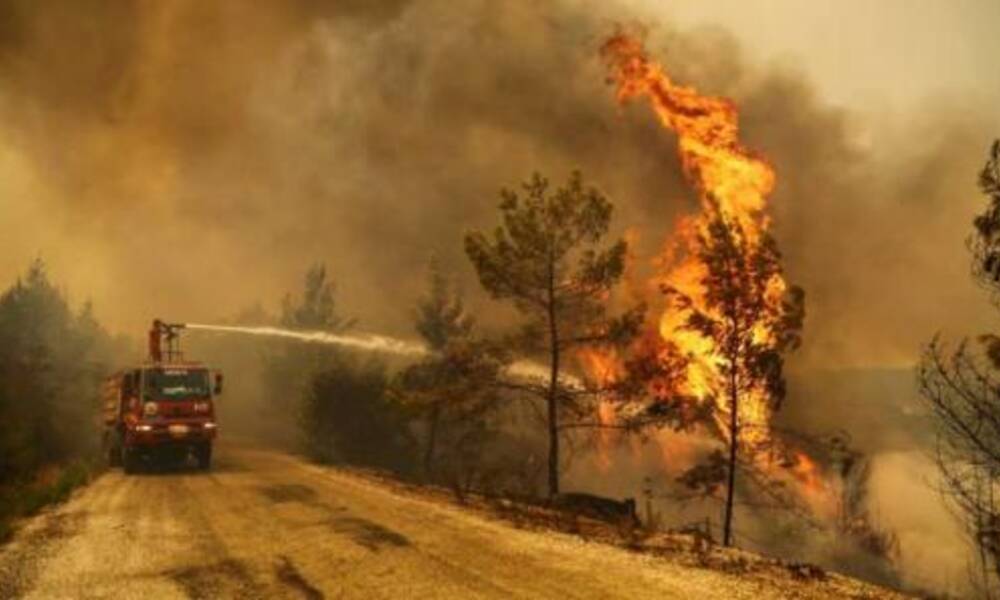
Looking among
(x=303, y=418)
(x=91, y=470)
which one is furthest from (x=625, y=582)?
(x=303, y=418)

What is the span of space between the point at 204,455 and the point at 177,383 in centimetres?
234

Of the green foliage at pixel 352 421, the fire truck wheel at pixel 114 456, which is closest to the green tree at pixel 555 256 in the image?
the fire truck wheel at pixel 114 456

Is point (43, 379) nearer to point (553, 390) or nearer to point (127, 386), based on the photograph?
point (127, 386)

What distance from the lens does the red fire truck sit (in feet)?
79.9

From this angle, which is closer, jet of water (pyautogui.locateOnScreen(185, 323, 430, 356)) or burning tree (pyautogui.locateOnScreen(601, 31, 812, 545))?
burning tree (pyautogui.locateOnScreen(601, 31, 812, 545))

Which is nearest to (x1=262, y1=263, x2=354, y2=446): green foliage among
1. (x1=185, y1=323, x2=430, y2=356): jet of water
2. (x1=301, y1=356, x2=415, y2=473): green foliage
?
(x1=185, y1=323, x2=430, y2=356): jet of water

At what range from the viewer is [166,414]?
2464 cm

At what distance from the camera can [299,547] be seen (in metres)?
13.0

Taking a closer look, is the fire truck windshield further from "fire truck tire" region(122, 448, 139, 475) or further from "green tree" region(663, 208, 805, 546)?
"green tree" region(663, 208, 805, 546)

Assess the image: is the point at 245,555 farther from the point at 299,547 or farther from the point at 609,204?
the point at 609,204

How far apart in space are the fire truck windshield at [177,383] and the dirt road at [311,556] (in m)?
6.12

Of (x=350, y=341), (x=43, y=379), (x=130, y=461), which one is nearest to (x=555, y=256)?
(x=130, y=461)

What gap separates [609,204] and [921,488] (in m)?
44.6

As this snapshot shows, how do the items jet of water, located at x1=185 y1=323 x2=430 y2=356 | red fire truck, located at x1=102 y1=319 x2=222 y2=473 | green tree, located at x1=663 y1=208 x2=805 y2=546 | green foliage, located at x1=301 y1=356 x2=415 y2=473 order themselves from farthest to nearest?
1. green foliage, located at x1=301 y1=356 x2=415 y2=473
2. jet of water, located at x1=185 y1=323 x2=430 y2=356
3. red fire truck, located at x1=102 y1=319 x2=222 y2=473
4. green tree, located at x1=663 y1=208 x2=805 y2=546
